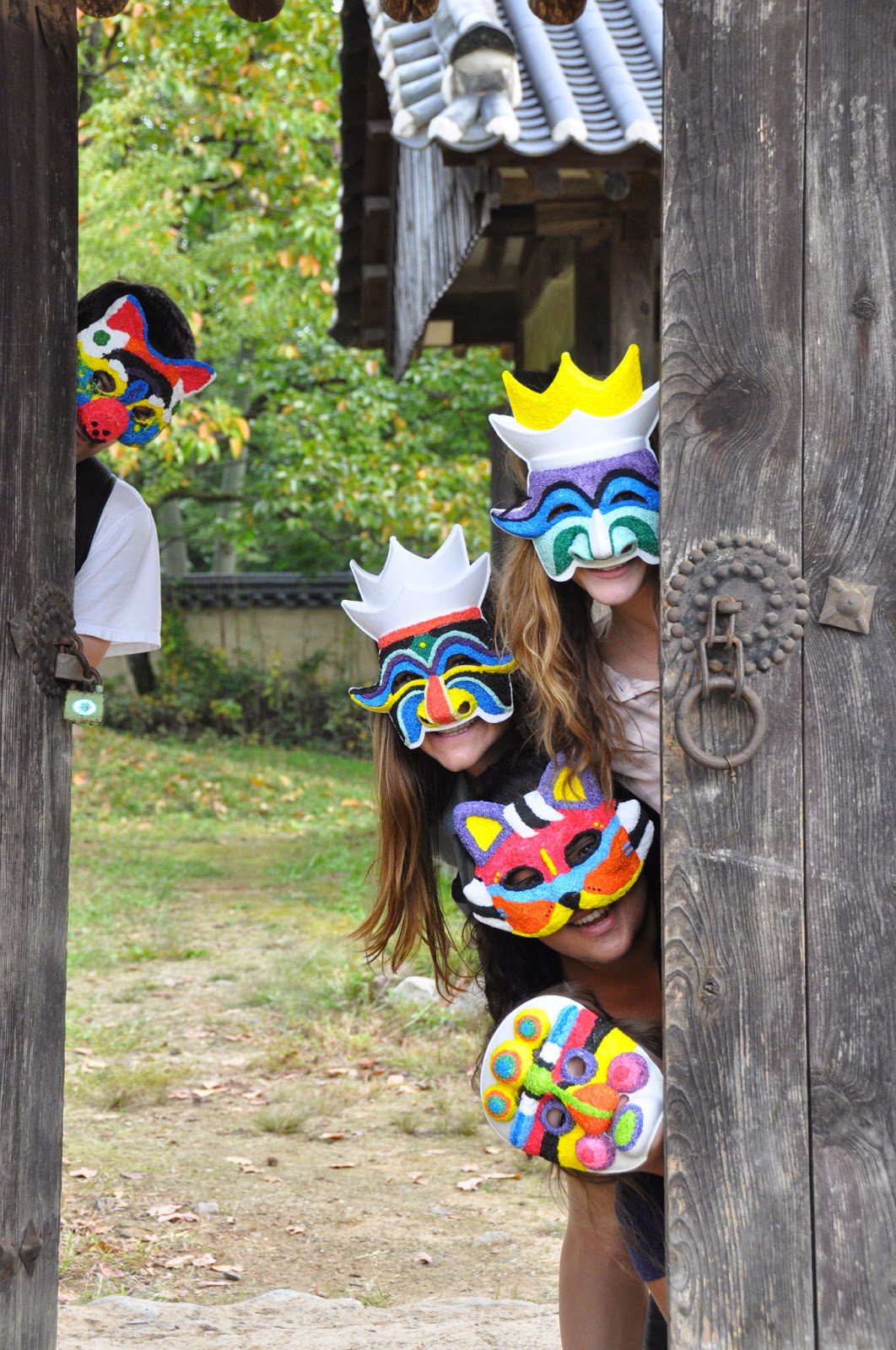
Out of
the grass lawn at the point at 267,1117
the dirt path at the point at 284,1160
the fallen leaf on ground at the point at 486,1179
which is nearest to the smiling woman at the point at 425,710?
the dirt path at the point at 284,1160

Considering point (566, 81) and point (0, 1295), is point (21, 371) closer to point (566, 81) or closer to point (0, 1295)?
point (0, 1295)

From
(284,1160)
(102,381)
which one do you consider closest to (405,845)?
(102,381)

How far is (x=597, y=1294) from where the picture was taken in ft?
7.64

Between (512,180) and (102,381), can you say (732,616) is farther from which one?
(512,180)

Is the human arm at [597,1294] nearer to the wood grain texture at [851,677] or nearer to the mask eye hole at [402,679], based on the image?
the wood grain texture at [851,677]

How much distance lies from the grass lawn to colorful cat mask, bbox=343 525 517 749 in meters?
2.33

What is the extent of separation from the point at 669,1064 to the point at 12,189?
1.51 metres

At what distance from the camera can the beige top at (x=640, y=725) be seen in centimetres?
199

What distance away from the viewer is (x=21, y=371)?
1.97m

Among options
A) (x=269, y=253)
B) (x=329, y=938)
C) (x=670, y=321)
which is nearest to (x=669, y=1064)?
(x=670, y=321)

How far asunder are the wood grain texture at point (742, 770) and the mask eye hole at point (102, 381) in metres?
1.07

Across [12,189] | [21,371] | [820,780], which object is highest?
[12,189]

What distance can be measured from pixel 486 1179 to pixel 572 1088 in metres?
3.03

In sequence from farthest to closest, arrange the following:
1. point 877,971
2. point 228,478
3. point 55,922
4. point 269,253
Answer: point 228,478, point 269,253, point 55,922, point 877,971
